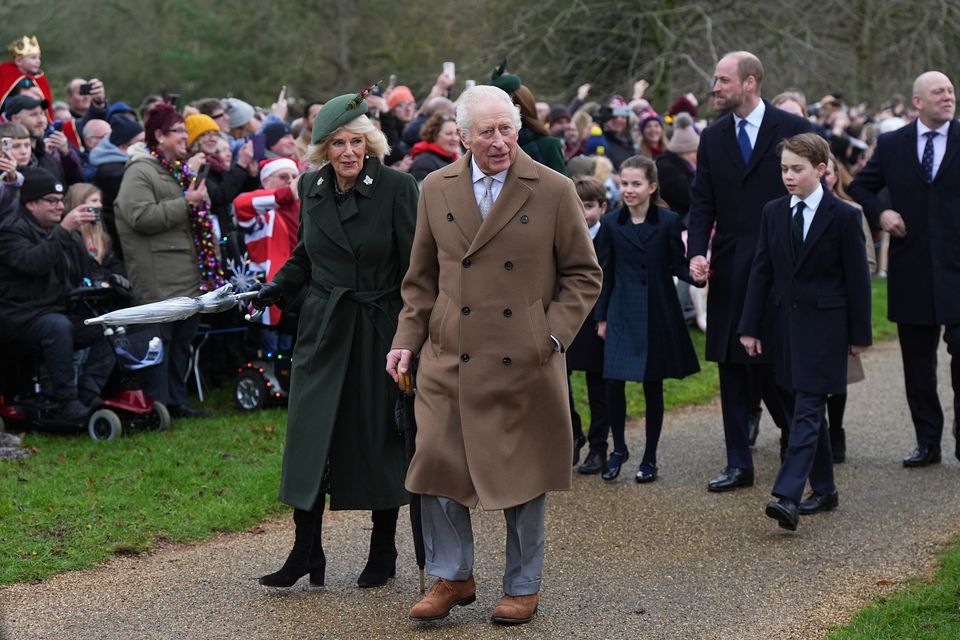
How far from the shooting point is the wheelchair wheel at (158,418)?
8727 mm

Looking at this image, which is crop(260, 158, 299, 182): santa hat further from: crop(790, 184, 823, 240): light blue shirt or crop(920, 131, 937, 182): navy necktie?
crop(920, 131, 937, 182): navy necktie

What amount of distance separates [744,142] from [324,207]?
2841mm

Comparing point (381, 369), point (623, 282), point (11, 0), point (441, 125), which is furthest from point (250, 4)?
point (381, 369)

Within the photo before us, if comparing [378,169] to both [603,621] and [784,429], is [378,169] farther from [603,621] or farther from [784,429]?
[784,429]

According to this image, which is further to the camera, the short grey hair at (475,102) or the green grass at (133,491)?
the green grass at (133,491)

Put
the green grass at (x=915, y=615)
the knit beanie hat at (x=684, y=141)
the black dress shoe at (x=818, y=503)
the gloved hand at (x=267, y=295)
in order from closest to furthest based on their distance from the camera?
the green grass at (x=915, y=615) < the gloved hand at (x=267, y=295) < the black dress shoe at (x=818, y=503) < the knit beanie hat at (x=684, y=141)

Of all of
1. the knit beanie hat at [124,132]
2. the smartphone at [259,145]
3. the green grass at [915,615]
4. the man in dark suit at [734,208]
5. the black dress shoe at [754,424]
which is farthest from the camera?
the smartphone at [259,145]

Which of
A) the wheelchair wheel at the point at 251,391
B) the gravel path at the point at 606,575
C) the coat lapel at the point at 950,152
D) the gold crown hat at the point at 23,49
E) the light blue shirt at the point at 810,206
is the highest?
the gold crown hat at the point at 23,49

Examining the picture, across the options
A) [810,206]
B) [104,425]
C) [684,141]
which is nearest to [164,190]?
[104,425]

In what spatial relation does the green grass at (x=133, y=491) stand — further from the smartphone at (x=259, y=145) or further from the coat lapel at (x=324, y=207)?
the smartphone at (x=259, y=145)

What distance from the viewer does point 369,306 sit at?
18.3 feet

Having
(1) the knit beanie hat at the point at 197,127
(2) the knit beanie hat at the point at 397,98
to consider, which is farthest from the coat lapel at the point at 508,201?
(2) the knit beanie hat at the point at 397,98

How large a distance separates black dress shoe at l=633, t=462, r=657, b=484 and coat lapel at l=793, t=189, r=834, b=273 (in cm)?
157

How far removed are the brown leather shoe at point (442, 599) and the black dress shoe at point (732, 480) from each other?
2.50m
